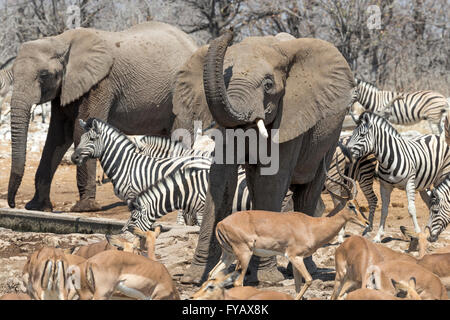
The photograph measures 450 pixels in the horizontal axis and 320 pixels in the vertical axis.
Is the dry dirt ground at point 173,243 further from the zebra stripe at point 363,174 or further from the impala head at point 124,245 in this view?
the impala head at point 124,245

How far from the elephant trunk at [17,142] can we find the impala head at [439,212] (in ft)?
17.5

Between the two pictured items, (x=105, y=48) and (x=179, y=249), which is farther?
(x=105, y=48)

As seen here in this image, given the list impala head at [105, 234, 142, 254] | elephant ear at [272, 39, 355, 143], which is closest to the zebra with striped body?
elephant ear at [272, 39, 355, 143]

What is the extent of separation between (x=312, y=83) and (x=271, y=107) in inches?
24.0

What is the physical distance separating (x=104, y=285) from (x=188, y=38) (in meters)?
9.89

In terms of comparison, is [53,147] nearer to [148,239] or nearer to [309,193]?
[309,193]

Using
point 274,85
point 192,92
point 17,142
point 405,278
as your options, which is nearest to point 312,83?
point 274,85

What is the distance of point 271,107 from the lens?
7.88 meters

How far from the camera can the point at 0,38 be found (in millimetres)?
26922

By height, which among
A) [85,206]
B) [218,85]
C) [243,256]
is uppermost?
[218,85]

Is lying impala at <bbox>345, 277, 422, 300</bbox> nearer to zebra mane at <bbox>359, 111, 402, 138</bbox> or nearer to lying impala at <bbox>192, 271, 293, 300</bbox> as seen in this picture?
lying impala at <bbox>192, 271, 293, 300</bbox>

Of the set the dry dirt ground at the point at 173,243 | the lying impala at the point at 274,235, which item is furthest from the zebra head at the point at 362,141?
the lying impala at the point at 274,235
